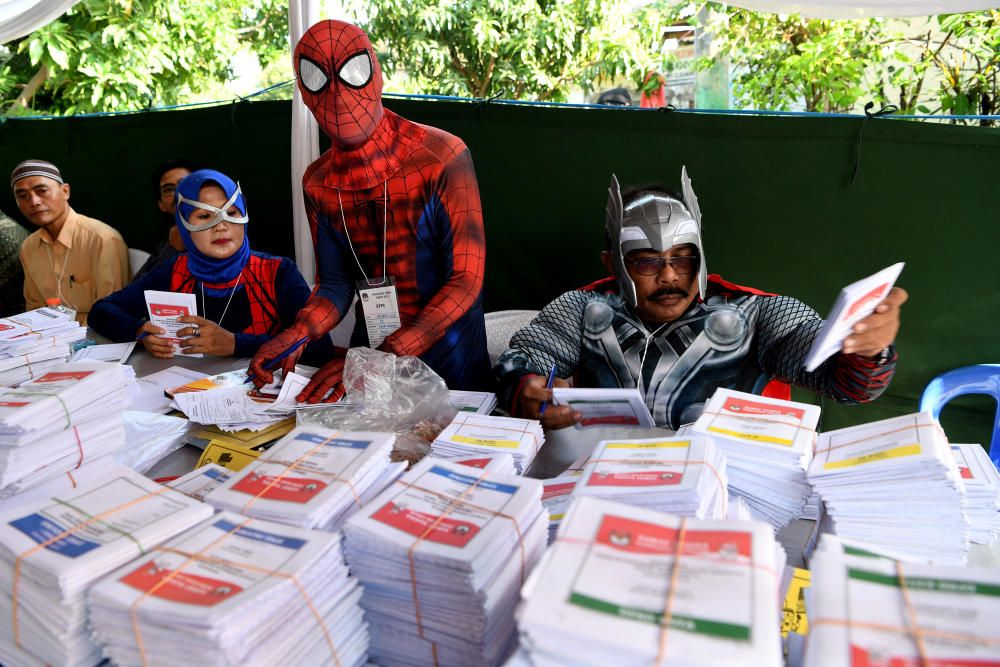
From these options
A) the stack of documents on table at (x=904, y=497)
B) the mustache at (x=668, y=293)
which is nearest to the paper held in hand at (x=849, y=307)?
the stack of documents on table at (x=904, y=497)

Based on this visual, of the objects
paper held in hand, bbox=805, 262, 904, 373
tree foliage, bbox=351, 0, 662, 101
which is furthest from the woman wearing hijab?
tree foliage, bbox=351, 0, 662, 101

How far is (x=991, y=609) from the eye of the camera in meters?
0.78

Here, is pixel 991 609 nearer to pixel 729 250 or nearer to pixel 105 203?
pixel 729 250

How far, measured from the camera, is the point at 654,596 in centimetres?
80

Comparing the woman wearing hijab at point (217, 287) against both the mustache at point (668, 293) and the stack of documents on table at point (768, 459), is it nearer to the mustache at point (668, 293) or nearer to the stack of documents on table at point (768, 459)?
the mustache at point (668, 293)

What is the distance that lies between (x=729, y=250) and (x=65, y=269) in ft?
12.0

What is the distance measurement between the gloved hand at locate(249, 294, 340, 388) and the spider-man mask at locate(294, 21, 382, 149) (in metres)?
0.53

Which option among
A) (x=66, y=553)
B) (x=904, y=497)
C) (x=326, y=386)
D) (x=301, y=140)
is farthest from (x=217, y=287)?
(x=904, y=497)

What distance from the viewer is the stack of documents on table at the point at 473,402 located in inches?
77.6

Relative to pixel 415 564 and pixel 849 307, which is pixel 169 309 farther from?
pixel 849 307

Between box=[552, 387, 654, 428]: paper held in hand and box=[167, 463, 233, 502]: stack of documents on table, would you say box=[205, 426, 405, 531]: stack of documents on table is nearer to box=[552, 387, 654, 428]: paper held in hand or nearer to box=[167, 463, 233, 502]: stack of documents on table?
box=[167, 463, 233, 502]: stack of documents on table

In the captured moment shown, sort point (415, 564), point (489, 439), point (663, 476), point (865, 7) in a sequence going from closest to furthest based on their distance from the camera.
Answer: point (415, 564)
point (663, 476)
point (489, 439)
point (865, 7)

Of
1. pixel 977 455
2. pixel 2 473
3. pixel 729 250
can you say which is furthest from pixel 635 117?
pixel 2 473

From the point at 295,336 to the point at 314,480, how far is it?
1.19 meters
